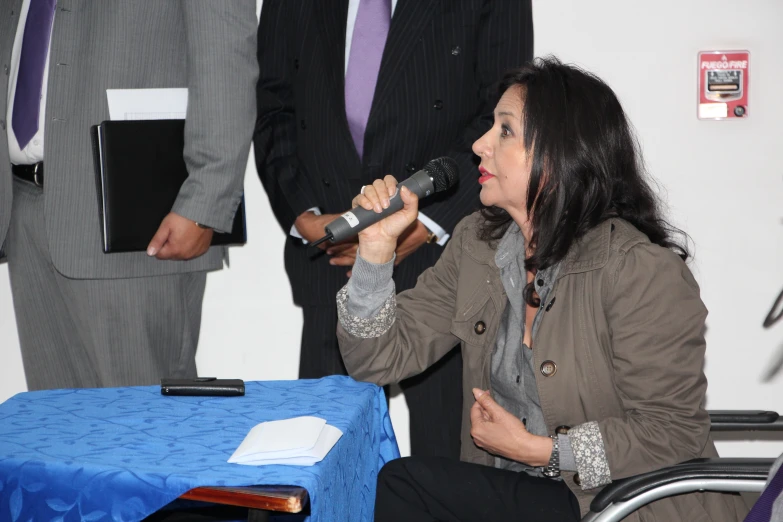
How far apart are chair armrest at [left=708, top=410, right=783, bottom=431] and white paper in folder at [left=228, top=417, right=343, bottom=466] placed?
0.85 m

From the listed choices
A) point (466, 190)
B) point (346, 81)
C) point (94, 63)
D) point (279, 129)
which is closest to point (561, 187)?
point (466, 190)

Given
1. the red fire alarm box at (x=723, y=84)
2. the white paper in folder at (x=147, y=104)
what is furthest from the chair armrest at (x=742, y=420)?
the white paper in folder at (x=147, y=104)

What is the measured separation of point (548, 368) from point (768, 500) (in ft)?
2.47

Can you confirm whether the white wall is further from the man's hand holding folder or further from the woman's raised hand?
the man's hand holding folder

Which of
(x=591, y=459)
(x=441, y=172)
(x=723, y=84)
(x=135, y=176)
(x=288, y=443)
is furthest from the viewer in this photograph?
(x=723, y=84)

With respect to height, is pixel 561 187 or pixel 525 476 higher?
pixel 561 187

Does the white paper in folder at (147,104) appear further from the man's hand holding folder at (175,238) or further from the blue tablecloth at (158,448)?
the blue tablecloth at (158,448)

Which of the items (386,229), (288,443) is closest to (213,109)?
(386,229)

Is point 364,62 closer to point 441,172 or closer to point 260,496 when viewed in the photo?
point 441,172

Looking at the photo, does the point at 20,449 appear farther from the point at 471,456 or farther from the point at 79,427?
the point at 471,456

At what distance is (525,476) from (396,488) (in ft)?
0.91

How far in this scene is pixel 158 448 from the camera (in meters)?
1.48

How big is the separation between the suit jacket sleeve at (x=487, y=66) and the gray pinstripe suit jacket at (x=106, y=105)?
1.99ft

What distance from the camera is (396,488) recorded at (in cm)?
177
